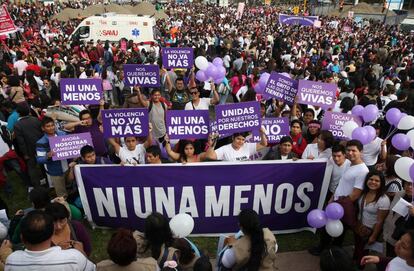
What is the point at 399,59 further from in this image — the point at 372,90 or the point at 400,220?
the point at 400,220

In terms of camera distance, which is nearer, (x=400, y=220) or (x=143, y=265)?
(x=143, y=265)

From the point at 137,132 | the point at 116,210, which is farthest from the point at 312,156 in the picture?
the point at 116,210

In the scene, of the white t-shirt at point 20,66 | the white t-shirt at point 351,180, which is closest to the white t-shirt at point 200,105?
the white t-shirt at point 351,180

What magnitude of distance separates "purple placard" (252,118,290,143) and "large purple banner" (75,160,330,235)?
832 millimetres

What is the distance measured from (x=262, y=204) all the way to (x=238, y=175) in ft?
1.96

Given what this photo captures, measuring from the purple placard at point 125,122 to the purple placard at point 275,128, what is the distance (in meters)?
1.76

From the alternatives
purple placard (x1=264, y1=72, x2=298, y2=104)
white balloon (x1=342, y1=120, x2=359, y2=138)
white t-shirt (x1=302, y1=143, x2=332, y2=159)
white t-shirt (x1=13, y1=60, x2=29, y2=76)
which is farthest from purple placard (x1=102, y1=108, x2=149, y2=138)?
white t-shirt (x1=13, y1=60, x2=29, y2=76)

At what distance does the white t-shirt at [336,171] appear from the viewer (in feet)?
15.5

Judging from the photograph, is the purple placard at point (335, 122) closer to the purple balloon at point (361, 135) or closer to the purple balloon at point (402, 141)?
the purple balloon at point (361, 135)

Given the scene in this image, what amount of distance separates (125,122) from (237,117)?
1.62 meters

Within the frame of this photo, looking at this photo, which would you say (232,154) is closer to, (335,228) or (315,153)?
(315,153)

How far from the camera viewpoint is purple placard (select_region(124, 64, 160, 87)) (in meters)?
7.01

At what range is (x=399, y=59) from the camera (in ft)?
47.7

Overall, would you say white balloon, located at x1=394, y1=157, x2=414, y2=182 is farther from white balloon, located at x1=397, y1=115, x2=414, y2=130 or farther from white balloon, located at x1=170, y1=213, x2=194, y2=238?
white balloon, located at x1=170, y1=213, x2=194, y2=238
